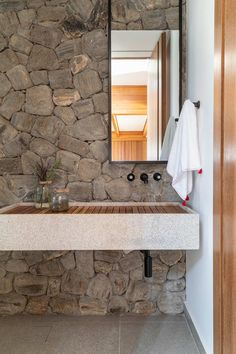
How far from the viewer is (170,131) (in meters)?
2.18

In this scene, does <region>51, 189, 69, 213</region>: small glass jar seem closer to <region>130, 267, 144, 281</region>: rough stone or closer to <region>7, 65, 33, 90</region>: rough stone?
<region>130, 267, 144, 281</region>: rough stone

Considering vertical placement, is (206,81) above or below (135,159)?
above

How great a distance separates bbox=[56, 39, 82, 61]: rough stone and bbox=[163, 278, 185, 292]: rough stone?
213 cm

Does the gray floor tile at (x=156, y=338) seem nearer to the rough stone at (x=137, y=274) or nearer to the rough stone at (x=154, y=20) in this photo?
the rough stone at (x=137, y=274)

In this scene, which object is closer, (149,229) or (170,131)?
(149,229)

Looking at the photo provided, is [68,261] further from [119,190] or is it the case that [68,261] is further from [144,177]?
[144,177]

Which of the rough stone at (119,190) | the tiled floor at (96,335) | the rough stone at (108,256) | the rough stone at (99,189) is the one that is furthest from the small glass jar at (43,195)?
the tiled floor at (96,335)

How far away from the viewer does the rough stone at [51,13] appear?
221cm

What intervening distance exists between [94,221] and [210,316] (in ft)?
3.05

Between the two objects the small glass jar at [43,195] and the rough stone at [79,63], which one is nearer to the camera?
the small glass jar at [43,195]

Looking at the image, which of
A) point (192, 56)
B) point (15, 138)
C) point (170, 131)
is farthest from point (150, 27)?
point (15, 138)

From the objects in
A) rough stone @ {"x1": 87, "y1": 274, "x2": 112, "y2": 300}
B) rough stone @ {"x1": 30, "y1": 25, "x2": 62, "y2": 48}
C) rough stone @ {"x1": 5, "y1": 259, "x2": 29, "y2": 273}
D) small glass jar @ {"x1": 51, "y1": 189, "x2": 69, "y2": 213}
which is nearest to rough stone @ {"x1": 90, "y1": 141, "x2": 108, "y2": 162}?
small glass jar @ {"x1": 51, "y1": 189, "x2": 69, "y2": 213}

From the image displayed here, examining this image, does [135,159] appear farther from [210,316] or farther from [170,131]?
[210,316]

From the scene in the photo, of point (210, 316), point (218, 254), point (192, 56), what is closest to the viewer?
point (218, 254)
